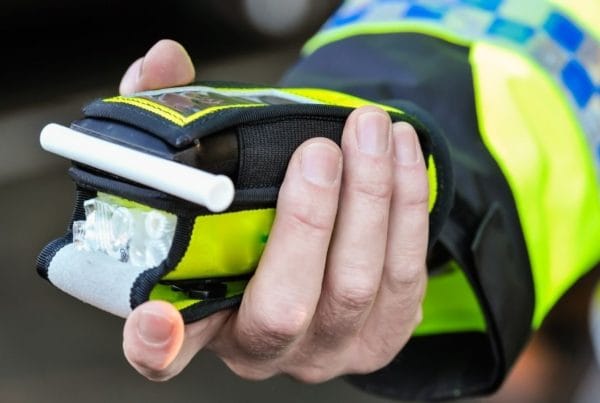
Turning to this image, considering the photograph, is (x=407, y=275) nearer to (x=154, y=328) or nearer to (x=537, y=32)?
(x=154, y=328)

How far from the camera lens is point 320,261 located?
1.30 ft

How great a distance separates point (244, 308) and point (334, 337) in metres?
0.08

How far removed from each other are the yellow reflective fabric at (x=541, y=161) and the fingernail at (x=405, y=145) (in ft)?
0.50

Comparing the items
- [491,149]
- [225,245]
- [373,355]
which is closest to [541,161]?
[491,149]

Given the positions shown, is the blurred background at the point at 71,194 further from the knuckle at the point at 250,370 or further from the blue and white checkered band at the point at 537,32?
the knuckle at the point at 250,370

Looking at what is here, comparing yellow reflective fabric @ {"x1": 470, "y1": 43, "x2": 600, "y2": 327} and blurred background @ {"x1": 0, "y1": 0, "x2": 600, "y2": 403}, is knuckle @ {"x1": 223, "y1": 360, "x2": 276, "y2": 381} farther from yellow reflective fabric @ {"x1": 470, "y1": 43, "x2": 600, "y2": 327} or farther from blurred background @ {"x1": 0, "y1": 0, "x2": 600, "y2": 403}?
blurred background @ {"x1": 0, "y1": 0, "x2": 600, "y2": 403}

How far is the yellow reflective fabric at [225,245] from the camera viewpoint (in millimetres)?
352

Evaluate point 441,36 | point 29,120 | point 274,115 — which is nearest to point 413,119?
point 274,115

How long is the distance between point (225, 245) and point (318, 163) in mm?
52

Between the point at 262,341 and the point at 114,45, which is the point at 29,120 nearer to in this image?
the point at 114,45

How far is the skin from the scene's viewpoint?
38cm

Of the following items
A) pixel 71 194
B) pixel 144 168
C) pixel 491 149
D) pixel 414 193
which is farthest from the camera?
pixel 71 194

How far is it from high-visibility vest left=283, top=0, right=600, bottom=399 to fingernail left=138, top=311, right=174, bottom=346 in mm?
209

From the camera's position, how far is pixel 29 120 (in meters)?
1.15
